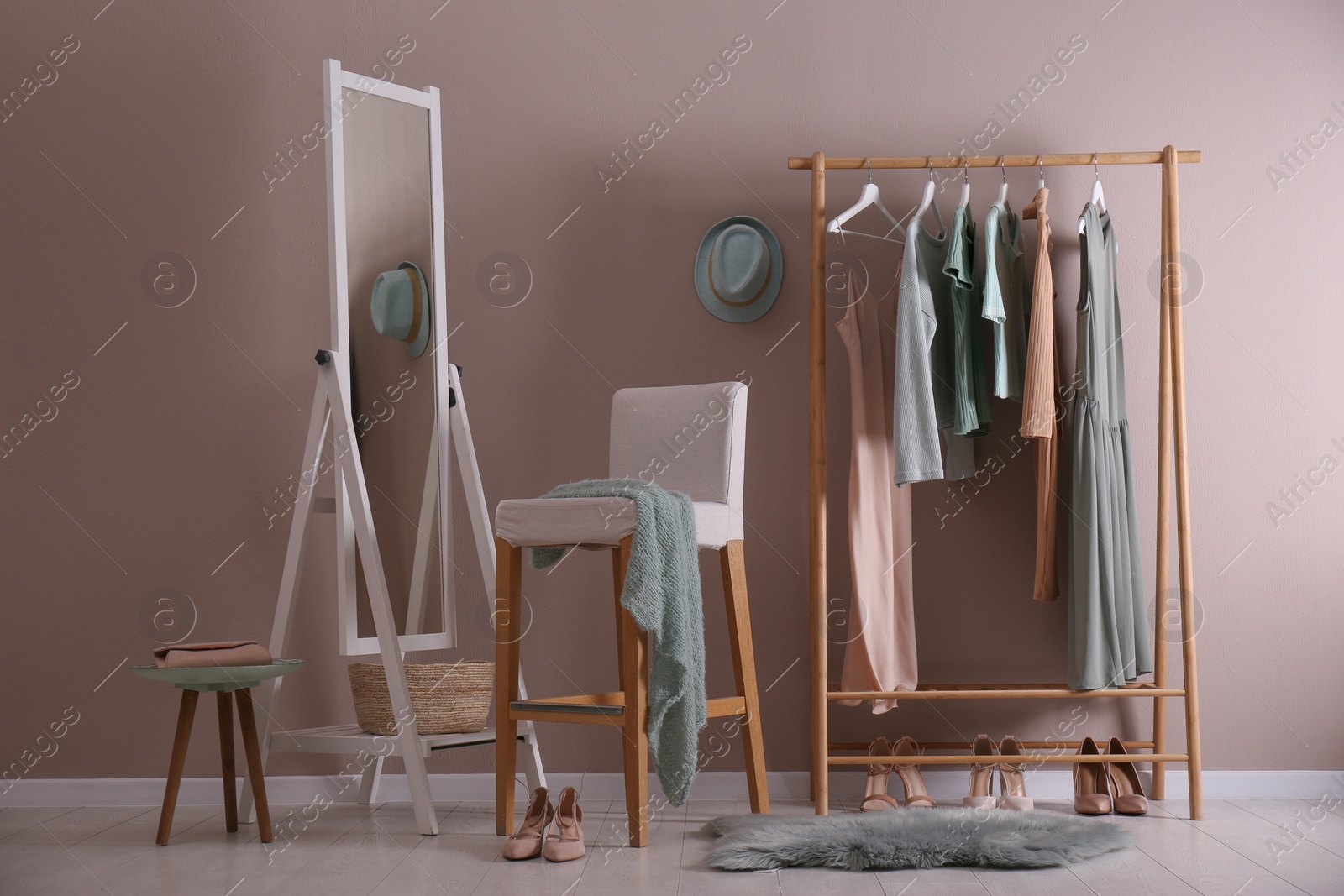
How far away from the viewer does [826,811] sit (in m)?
2.52

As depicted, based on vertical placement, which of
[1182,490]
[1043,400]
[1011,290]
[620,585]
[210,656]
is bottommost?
[210,656]

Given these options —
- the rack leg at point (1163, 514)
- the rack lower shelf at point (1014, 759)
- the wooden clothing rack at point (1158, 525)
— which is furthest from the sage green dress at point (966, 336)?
the rack lower shelf at point (1014, 759)

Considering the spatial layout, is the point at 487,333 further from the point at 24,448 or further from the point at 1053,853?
the point at 1053,853

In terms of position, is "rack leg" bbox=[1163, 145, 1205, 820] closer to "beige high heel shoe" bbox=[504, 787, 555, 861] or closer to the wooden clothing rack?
the wooden clothing rack

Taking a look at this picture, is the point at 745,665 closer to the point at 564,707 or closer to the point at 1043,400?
the point at 564,707

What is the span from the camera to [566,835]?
213 centimetres

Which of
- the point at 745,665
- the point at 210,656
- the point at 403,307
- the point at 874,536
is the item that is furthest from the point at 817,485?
the point at 210,656

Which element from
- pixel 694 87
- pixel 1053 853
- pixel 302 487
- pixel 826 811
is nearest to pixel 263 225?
pixel 302 487

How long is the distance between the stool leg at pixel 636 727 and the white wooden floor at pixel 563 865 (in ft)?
0.25

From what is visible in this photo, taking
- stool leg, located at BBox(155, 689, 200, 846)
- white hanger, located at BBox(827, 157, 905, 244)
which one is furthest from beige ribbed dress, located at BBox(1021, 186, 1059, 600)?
stool leg, located at BBox(155, 689, 200, 846)

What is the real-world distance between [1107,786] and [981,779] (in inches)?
11.5

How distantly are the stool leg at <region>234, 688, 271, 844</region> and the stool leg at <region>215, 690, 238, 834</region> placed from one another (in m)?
0.05

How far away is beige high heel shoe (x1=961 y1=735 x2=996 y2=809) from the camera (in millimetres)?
2537

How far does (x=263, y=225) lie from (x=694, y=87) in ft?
4.06
